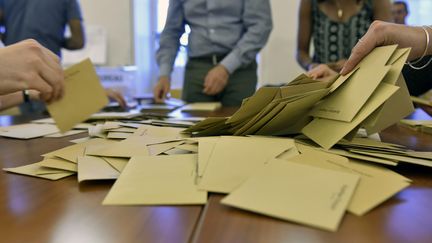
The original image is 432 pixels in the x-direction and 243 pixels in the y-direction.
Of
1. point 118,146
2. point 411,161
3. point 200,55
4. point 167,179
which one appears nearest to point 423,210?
point 411,161

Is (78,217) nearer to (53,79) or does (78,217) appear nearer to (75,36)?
(53,79)

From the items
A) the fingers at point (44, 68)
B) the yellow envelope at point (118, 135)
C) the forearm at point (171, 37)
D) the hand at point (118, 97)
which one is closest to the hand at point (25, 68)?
the fingers at point (44, 68)

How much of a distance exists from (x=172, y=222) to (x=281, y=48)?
3597 mm

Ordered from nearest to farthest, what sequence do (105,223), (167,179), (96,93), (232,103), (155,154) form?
1. (105,223)
2. (167,179)
3. (155,154)
4. (96,93)
5. (232,103)

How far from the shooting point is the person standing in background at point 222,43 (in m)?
1.71

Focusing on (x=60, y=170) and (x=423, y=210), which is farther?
(x=60, y=170)

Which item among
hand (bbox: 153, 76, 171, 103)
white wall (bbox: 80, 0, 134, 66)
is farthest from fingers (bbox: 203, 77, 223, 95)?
white wall (bbox: 80, 0, 134, 66)

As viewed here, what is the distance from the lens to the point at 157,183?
17.9 inches

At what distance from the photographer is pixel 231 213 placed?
0.38 metres

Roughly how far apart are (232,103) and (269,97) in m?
1.06

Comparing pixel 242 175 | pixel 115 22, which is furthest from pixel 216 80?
pixel 115 22

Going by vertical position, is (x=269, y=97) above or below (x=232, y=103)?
above

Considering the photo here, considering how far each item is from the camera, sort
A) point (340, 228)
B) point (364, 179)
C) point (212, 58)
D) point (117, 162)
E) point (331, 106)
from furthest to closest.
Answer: point (212, 58) → point (331, 106) → point (117, 162) → point (364, 179) → point (340, 228)

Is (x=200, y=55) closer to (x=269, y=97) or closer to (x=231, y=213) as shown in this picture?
(x=269, y=97)
